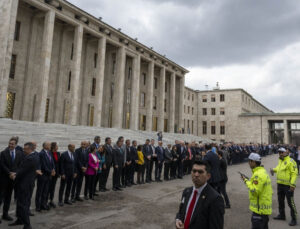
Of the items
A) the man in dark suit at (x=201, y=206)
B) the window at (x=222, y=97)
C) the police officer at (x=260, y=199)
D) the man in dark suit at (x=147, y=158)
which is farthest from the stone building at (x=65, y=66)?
the window at (x=222, y=97)

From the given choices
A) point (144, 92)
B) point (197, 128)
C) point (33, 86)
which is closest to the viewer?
point (33, 86)

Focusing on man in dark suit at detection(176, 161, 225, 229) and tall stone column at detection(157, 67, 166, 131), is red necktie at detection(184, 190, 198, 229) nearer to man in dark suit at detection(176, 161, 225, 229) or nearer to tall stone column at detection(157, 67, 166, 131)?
man in dark suit at detection(176, 161, 225, 229)

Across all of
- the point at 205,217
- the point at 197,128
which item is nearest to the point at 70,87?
the point at 205,217

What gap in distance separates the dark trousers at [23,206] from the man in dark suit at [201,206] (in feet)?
13.3

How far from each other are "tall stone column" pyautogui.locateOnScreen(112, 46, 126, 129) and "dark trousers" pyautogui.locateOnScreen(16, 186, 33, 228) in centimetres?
2439

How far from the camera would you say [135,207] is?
271 inches

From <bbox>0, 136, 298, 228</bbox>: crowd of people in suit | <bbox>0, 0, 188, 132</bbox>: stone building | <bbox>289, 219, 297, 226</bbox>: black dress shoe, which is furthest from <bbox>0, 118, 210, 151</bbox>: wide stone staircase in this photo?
<bbox>289, 219, 297, 226</bbox>: black dress shoe

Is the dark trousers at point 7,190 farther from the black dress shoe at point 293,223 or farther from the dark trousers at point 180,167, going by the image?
the dark trousers at point 180,167

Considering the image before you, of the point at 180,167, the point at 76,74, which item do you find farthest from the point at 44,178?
the point at 76,74

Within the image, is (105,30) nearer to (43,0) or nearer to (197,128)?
(43,0)

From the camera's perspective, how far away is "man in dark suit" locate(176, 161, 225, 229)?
7.47 feet

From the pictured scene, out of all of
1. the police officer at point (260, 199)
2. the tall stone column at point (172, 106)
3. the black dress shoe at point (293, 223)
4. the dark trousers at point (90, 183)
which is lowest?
the black dress shoe at point (293, 223)

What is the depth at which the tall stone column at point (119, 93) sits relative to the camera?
2996 cm

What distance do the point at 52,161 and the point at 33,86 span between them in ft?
62.8
